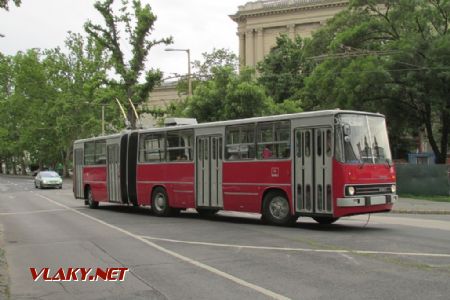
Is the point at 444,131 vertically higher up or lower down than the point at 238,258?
higher up

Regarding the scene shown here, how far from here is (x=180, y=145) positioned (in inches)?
721

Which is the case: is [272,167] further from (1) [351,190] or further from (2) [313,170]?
(1) [351,190]

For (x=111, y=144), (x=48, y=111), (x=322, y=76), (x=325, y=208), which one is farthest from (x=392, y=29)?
(x=48, y=111)

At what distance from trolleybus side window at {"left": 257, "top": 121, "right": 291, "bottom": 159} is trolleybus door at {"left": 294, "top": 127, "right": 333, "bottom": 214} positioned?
0.37 meters

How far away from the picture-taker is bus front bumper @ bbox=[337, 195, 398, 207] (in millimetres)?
13195

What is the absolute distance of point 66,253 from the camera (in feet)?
36.4

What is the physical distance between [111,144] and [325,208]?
11121 mm

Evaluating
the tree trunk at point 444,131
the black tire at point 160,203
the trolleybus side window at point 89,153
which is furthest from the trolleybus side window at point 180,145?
the tree trunk at point 444,131

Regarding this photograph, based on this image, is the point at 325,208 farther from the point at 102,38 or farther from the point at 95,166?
the point at 102,38

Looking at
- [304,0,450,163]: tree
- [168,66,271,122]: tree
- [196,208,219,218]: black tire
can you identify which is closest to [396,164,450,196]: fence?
[304,0,450,163]: tree

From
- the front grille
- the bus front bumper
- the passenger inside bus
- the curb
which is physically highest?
the passenger inside bus

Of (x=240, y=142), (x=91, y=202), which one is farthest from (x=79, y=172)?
(x=240, y=142)

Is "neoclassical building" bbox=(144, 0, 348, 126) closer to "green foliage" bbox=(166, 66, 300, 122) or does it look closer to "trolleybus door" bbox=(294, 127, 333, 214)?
"green foliage" bbox=(166, 66, 300, 122)

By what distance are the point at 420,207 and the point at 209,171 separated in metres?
10.2
